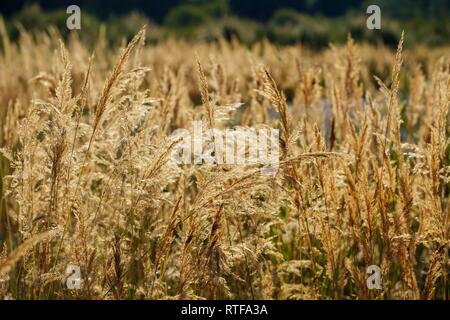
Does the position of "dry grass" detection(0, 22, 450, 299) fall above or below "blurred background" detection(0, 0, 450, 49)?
below

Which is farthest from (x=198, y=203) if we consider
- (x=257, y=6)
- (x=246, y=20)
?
(x=257, y=6)

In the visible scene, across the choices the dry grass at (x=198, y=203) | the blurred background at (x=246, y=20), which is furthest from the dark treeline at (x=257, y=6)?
the dry grass at (x=198, y=203)

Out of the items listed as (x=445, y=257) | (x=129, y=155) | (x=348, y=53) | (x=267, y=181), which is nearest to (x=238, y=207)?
(x=267, y=181)

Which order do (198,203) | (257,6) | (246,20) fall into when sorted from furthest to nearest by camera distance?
(257,6), (246,20), (198,203)

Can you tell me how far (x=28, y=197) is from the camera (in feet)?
6.54

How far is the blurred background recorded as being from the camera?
19.6 m

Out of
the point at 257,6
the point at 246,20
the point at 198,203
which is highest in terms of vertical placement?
the point at 257,6

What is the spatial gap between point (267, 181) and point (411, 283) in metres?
0.70

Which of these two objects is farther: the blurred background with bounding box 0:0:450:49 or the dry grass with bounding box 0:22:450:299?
the blurred background with bounding box 0:0:450:49

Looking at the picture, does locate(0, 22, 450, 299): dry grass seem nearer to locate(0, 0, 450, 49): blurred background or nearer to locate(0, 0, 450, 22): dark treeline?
locate(0, 0, 450, 49): blurred background

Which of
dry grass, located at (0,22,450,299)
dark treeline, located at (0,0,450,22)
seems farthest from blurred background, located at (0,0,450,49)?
dry grass, located at (0,22,450,299)

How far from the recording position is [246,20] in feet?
78.2

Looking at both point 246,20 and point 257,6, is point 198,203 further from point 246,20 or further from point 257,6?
point 257,6

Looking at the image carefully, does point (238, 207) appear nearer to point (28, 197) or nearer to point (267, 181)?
point (267, 181)
